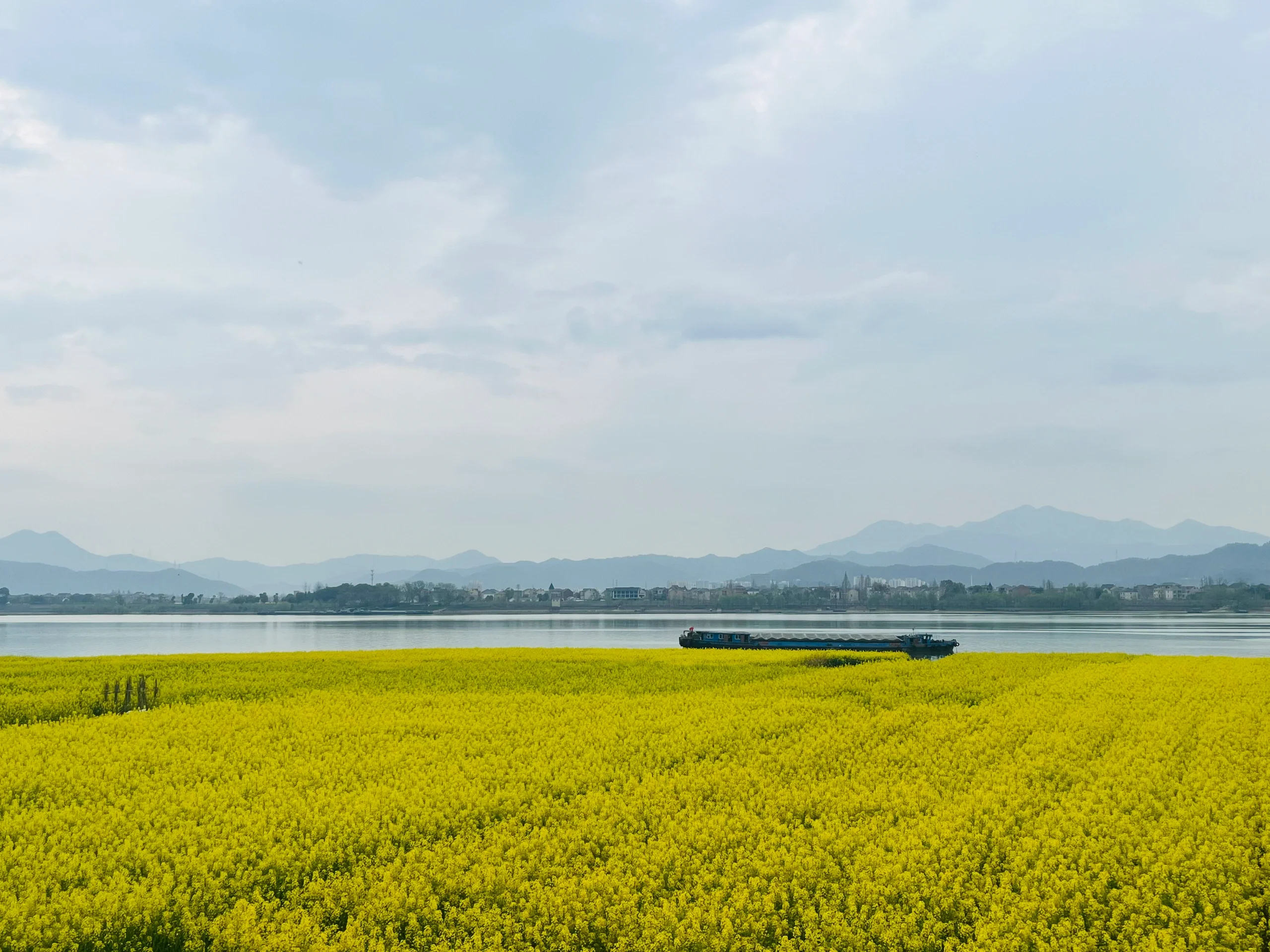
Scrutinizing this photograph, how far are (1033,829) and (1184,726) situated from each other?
29.9 feet

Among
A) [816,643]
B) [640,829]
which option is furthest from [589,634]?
[640,829]

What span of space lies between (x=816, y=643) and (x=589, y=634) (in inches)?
2815

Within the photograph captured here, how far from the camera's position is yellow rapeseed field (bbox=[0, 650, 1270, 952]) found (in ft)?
28.2

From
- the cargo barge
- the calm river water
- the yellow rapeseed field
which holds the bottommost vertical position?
the calm river water

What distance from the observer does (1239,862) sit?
955 cm

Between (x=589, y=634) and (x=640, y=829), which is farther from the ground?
(x=640, y=829)

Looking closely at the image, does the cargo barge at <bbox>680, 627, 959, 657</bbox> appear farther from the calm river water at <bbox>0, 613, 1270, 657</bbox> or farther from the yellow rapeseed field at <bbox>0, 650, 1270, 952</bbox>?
the yellow rapeseed field at <bbox>0, 650, 1270, 952</bbox>

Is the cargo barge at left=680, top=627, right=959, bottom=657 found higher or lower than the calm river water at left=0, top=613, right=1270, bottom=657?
higher

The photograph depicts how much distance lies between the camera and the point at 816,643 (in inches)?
2403

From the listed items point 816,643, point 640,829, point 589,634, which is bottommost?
point 589,634

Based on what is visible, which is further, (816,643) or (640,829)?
(816,643)

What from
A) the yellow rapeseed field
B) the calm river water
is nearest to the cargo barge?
the calm river water

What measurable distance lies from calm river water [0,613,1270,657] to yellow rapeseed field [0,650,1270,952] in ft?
142

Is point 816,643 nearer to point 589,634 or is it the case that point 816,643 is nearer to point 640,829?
point 640,829
